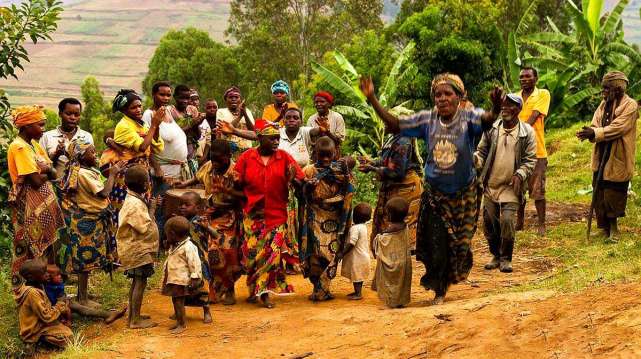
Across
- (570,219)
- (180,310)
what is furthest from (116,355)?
(570,219)

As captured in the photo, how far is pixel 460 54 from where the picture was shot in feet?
63.0

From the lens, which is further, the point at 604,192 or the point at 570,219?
the point at 570,219

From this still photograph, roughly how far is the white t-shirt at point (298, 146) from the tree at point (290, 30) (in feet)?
98.5

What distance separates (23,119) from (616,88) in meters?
6.08

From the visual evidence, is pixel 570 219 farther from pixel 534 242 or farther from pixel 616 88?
pixel 616 88

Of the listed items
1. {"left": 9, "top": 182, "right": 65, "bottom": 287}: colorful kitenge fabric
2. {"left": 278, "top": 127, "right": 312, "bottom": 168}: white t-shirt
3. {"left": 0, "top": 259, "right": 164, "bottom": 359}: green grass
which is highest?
{"left": 278, "top": 127, "right": 312, "bottom": 168}: white t-shirt

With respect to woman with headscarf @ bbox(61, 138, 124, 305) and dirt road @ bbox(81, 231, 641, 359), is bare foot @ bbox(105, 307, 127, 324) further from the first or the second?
woman with headscarf @ bbox(61, 138, 124, 305)

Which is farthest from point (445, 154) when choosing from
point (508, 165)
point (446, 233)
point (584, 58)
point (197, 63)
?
point (197, 63)

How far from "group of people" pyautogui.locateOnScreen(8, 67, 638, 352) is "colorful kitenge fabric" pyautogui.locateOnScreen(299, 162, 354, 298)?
0.04ft

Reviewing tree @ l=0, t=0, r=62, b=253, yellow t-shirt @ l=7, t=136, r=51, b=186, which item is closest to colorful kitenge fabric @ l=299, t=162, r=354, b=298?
yellow t-shirt @ l=7, t=136, r=51, b=186

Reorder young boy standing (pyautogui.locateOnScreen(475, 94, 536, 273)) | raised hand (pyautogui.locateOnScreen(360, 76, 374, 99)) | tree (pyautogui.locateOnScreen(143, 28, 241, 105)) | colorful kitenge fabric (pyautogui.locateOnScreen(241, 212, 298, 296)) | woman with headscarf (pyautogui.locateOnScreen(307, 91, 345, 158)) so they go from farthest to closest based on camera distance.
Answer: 1. tree (pyautogui.locateOnScreen(143, 28, 241, 105))
2. woman with headscarf (pyautogui.locateOnScreen(307, 91, 345, 158))
3. young boy standing (pyautogui.locateOnScreen(475, 94, 536, 273))
4. colorful kitenge fabric (pyautogui.locateOnScreen(241, 212, 298, 296))
5. raised hand (pyautogui.locateOnScreen(360, 76, 374, 99))

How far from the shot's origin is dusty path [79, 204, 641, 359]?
4906 mm

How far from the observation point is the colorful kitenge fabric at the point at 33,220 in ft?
22.9

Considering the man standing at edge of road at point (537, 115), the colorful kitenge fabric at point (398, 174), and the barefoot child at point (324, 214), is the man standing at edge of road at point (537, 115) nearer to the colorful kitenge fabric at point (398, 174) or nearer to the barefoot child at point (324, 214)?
the colorful kitenge fabric at point (398, 174)
